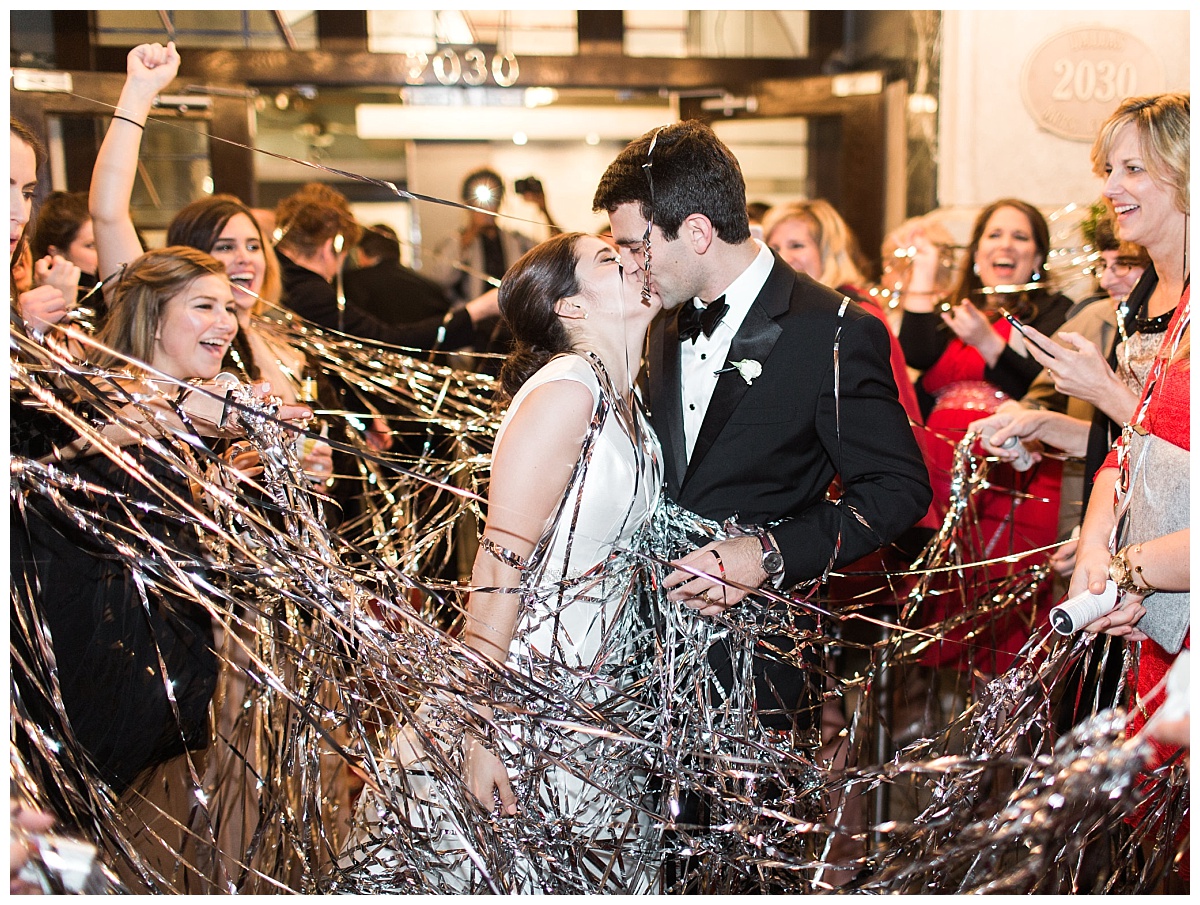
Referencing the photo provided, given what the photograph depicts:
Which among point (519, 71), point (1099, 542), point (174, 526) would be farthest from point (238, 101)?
point (1099, 542)

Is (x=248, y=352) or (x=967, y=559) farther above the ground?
(x=248, y=352)

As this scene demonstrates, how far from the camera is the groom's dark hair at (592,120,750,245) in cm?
179

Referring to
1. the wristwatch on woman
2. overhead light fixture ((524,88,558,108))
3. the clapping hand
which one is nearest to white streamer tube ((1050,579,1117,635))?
the wristwatch on woman

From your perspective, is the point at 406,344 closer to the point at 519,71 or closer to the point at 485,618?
the point at 485,618

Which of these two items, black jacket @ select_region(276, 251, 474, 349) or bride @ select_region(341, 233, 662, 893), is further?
black jacket @ select_region(276, 251, 474, 349)

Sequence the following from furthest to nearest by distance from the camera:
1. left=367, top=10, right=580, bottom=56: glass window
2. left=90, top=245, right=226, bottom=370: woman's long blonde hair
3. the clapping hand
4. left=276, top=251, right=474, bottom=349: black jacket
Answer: left=367, top=10, right=580, bottom=56: glass window < left=276, top=251, right=474, bottom=349: black jacket < the clapping hand < left=90, top=245, right=226, bottom=370: woman's long blonde hair

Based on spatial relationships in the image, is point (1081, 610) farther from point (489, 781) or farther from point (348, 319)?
point (348, 319)

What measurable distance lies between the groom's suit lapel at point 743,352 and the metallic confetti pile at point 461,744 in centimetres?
15

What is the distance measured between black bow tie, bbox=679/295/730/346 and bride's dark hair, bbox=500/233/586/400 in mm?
239

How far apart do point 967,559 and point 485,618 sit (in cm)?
146

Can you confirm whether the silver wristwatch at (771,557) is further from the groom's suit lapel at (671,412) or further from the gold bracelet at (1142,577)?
the gold bracelet at (1142,577)

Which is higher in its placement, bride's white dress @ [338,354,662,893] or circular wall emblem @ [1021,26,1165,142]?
circular wall emblem @ [1021,26,1165,142]

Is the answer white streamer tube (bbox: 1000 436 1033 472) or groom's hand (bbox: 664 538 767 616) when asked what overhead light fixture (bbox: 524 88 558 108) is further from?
groom's hand (bbox: 664 538 767 616)

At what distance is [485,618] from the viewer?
1583 millimetres
